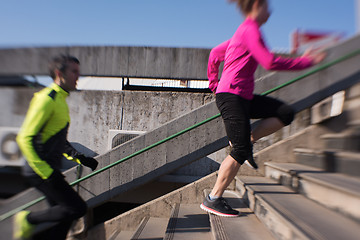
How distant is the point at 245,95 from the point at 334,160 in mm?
1134

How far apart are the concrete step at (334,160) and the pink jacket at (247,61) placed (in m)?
0.90

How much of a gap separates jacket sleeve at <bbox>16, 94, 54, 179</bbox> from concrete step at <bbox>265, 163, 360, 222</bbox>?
7.26 ft

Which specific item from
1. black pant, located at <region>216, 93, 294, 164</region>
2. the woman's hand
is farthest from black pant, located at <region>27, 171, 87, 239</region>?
the woman's hand

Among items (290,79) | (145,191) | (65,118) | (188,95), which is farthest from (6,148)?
(290,79)

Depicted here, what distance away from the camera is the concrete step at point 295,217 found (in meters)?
1.32

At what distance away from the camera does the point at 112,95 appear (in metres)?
4.54

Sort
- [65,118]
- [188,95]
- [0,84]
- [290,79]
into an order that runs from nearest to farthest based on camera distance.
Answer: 1. [65,118]
2. [290,79]
3. [188,95]
4. [0,84]

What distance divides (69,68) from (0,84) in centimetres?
374

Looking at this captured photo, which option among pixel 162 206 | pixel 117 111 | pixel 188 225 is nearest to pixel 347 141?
pixel 188 225

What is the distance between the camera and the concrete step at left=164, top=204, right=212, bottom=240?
2.21 metres

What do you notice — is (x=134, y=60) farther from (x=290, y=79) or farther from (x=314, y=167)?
(x=314, y=167)

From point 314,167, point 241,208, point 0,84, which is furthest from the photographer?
point 0,84

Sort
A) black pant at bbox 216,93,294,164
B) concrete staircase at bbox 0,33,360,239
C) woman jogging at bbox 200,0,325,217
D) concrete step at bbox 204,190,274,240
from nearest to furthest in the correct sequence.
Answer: concrete step at bbox 204,190,274,240
woman jogging at bbox 200,0,325,217
black pant at bbox 216,93,294,164
concrete staircase at bbox 0,33,360,239

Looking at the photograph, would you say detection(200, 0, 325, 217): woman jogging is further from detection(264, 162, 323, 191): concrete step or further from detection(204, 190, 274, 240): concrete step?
detection(264, 162, 323, 191): concrete step
